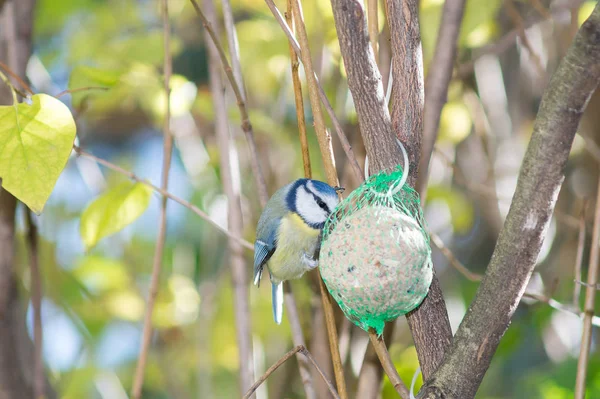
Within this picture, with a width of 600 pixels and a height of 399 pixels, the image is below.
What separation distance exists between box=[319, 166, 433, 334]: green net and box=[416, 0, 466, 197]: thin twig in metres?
0.17

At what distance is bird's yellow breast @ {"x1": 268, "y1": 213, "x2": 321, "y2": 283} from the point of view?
38.8 inches

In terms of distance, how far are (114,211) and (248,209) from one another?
0.68 m

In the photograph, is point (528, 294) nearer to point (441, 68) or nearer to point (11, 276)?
point (441, 68)

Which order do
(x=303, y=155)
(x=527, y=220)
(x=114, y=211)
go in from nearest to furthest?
(x=527, y=220) → (x=303, y=155) → (x=114, y=211)

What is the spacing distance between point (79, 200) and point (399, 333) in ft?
3.49

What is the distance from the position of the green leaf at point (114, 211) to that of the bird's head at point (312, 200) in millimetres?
216

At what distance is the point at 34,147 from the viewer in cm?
55

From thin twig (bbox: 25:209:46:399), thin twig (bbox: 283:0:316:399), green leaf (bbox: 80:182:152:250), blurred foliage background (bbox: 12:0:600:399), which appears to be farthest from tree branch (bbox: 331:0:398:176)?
thin twig (bbox: 25:209:46:399)

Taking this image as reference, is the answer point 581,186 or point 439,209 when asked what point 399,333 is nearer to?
point 439,209

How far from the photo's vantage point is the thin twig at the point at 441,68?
2.46 ft

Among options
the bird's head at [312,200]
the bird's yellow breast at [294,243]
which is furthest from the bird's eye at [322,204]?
the bird's yellow breast at [294,243]

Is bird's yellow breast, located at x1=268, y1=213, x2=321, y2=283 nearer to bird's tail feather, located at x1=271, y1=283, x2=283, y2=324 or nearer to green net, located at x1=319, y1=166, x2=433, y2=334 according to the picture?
bird's tail feather, located at x1=271, y1=283, x2=283, y2=324

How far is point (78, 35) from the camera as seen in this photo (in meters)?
1.63

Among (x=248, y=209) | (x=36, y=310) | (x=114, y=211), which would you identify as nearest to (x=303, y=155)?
(x=114, y=211)
